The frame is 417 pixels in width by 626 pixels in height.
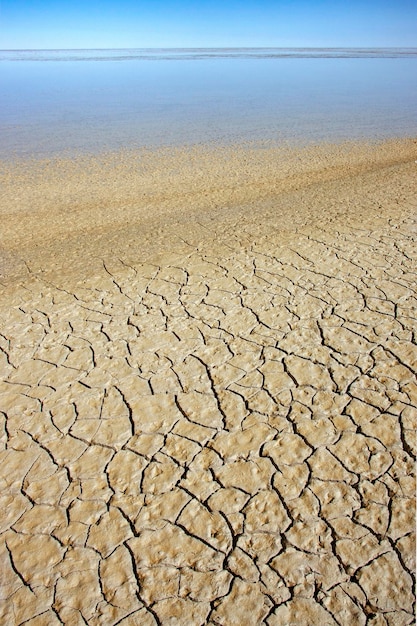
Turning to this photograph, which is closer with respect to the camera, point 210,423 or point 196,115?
point 210,423

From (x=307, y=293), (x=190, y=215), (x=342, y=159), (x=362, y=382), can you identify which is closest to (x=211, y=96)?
(x=342, y=159)

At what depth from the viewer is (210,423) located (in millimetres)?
2658

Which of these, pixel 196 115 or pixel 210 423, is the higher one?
pixel 196 115

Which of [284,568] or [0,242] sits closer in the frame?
[284,568]

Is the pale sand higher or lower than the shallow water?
lower

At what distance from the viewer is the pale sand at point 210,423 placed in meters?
1.87

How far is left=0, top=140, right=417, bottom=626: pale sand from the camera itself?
1870 mm

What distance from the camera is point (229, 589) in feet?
6.06

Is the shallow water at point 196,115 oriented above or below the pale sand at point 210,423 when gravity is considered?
above

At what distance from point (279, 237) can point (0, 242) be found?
312cm

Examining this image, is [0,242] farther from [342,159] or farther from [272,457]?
[342,159]

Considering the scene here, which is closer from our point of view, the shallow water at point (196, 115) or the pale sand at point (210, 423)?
the pale sand at point (210, 423)

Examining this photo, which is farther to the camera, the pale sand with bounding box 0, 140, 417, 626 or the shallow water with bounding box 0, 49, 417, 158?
the shallow water with bounding box 0, 49, 417, 158

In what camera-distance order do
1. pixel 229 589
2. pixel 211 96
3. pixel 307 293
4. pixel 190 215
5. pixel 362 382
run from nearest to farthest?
pixel 229 589 → pixel 362 382 → pixel 307 293 → pixel 190 215 → pixel 211 96
